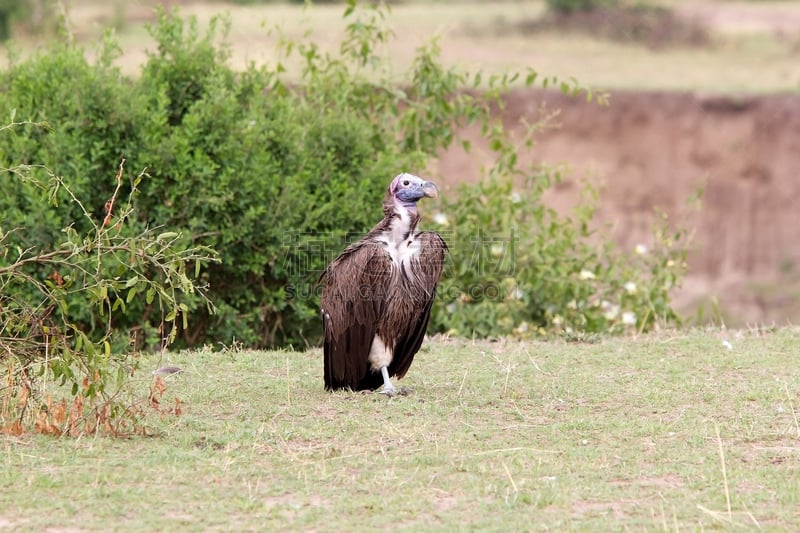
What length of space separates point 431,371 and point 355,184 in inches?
86.0

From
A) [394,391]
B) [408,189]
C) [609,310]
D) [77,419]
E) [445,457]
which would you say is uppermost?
[408,189]

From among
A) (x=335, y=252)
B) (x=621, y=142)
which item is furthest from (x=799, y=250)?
(x=335, y=252)

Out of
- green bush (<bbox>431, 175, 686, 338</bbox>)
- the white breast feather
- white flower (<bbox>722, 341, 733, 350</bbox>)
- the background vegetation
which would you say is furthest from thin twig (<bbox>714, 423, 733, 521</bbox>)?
green bush (<bbox>431, 175, 686, 338</bbox>)

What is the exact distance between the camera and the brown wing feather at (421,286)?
19.5 feet

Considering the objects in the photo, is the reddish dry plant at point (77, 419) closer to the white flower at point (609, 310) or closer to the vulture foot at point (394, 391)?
the vulture foot at point (394, 391)

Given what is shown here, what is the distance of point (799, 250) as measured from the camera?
20.4m

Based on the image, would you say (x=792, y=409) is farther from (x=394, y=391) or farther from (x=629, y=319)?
(x=629, y=319)

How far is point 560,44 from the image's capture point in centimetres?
2347

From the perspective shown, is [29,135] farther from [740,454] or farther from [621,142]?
[621,142]

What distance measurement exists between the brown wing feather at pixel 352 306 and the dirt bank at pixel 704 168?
1383 cm

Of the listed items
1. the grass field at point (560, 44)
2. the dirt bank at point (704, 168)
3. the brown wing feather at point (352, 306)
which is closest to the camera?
the brown wing feather at point (352, 306)

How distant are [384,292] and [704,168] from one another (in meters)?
15.7

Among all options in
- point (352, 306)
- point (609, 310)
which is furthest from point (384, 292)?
point (609, 310)

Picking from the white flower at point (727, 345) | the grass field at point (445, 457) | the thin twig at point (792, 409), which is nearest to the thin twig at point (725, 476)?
the grass field at point (445, 457)
